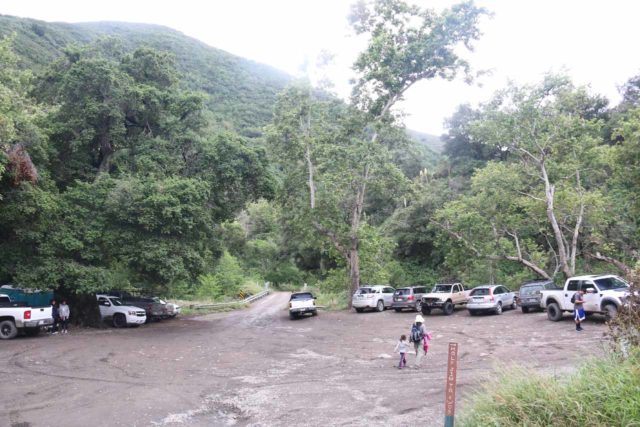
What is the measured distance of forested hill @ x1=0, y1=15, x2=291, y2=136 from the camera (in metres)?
93.3

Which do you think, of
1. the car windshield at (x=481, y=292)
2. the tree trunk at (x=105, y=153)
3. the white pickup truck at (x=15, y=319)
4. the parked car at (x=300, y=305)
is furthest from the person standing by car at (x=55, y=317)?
the car windshield at (x=481, y=292)

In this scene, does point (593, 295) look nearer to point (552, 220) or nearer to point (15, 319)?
point (552, 220)

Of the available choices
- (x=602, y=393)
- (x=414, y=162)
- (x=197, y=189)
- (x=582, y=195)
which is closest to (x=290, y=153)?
(x=197, y=189)

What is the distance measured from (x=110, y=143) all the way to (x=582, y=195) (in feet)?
85.0

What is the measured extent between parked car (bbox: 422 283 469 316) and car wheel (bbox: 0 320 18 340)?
757 inches

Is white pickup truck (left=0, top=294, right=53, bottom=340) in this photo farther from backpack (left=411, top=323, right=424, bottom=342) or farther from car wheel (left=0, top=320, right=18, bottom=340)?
backpack (left=411, top=323, right=424, bottom=342)

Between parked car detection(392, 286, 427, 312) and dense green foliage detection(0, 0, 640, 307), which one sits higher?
dense green foliage detection(0, 0, 640, 307)

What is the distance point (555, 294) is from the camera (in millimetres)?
19500

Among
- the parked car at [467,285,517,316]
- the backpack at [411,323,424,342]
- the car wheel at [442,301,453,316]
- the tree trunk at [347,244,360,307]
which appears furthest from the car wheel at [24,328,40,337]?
the parked car at [467,285,517,316]

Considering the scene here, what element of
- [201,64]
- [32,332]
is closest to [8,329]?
[32,332]

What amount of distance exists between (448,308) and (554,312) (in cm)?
692

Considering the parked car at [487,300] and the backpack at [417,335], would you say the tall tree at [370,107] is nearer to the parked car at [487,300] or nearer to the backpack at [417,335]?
the parked car at [487,300]

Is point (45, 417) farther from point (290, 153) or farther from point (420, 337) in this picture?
point (290, 153)

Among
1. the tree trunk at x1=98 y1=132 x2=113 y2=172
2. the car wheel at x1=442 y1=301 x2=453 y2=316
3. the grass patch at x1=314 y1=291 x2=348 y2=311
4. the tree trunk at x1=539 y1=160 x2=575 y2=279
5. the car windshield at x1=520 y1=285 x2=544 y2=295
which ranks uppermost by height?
the tree trunk at x1=98 y1=132 x2=113 y2=172
